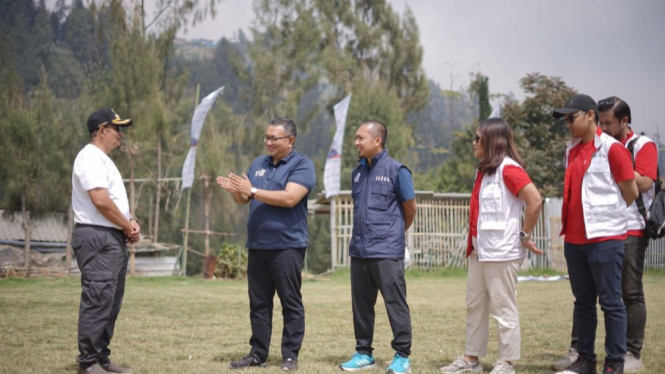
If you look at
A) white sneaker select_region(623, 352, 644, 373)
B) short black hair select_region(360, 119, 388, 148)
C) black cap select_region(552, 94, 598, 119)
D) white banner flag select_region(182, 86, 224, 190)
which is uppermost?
white banner flag select_region(182, 86, 224, 190)

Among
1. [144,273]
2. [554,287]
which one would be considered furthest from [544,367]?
[144,273]

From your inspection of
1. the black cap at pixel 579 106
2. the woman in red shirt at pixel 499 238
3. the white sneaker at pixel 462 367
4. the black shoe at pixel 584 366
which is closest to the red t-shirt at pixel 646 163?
the black cap at pixel 579 106

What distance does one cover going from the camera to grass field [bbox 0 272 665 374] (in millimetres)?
5895

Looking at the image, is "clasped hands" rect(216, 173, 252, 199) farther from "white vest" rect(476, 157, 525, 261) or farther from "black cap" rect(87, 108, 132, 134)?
"white vest" rect(476, 157, 525, 261)

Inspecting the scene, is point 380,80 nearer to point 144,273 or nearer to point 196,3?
point 196,3

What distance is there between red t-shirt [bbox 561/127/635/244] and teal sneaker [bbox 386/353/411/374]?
149 cm

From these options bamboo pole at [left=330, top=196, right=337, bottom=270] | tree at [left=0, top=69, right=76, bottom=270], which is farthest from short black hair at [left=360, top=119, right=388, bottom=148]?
bamboo pole at [left=330, top=196, right=337, bottom=270]

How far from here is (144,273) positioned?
20.8 metres

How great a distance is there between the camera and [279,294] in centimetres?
582

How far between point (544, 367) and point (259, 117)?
34.1 meters

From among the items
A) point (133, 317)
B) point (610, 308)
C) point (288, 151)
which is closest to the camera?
point (610, 308)

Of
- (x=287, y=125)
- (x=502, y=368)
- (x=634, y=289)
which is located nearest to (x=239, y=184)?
(x=287, y=125)

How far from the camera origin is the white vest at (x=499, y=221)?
5.21 meters

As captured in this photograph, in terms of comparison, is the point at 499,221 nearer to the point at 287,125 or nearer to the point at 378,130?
the point at 378,130
